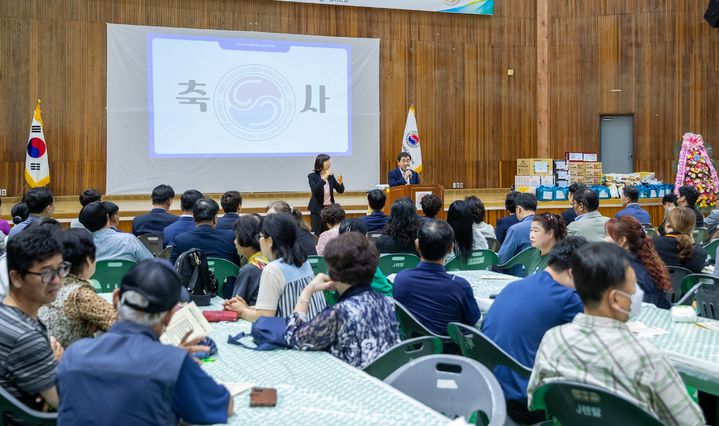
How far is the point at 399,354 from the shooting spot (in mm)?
2521

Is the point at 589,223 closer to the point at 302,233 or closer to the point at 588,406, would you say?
the point at 302,233

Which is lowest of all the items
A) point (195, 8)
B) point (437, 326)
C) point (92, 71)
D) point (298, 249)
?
point (437, 326)

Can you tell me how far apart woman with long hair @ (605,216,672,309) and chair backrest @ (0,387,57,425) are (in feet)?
9.51

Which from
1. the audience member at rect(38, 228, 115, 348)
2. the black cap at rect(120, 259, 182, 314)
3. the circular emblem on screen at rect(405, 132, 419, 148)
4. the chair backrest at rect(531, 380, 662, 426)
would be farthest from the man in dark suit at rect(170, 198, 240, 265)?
the circular emblem on screen at rect(405, 132, 419, 148)

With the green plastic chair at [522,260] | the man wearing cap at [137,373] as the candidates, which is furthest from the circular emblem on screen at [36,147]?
the man wearing cap at [137,373]

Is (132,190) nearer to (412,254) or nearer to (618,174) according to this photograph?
(412,254)

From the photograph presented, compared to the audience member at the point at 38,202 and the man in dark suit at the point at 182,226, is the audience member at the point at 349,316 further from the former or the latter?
the audience member at the point at 38,202

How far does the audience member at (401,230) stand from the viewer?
5281mm

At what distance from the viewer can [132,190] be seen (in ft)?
32.9

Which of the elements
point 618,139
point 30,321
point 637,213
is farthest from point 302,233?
point 618,139

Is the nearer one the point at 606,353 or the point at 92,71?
the point at 606,353

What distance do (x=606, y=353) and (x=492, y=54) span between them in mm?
10731

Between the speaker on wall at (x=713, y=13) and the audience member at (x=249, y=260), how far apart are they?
1015 cm

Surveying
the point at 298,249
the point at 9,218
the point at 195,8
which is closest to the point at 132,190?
the point at 9,218
